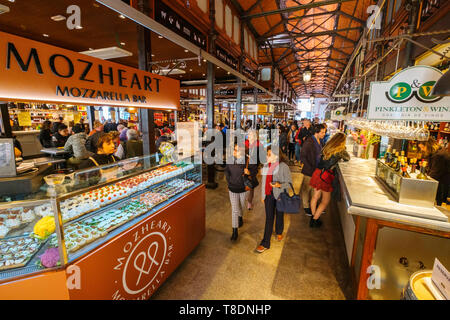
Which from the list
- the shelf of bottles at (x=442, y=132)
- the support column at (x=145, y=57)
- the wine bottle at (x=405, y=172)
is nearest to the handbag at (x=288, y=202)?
the wine bottle at (x=405, y=172)

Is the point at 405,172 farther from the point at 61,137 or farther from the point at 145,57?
the point at 61,137

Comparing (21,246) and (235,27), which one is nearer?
(21,246)

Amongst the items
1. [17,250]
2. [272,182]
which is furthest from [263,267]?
[17,250]

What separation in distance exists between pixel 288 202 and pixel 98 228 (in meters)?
2.49

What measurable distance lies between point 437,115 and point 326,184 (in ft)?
5.90

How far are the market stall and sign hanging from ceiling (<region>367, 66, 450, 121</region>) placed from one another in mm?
2906

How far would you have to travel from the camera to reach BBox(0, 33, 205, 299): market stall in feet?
A: 5.20

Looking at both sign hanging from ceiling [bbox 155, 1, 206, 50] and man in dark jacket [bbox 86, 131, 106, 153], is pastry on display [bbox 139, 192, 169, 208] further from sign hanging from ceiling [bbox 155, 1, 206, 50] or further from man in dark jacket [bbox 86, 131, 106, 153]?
man in dark jacket [bbox 86, 131, 106, 153]

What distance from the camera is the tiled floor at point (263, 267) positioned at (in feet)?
8.46

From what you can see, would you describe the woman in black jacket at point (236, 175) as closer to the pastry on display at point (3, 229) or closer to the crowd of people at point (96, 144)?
the crowd of people at point (96, 144)

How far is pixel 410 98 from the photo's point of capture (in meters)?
2.56
